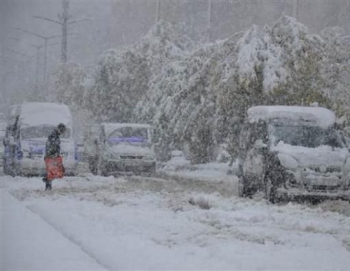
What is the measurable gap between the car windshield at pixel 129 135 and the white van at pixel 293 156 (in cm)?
654

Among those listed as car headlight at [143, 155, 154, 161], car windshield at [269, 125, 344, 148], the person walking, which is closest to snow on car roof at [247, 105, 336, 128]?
car windshield at [269, 125, 344, 148]

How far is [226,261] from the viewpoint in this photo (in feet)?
26.0

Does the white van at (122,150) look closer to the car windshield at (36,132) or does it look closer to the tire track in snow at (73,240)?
the car windshield at (36,132)

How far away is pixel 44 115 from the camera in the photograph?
22219 mm

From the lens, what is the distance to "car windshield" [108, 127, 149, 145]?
2225cm

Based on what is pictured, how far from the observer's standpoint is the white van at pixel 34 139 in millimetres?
20469

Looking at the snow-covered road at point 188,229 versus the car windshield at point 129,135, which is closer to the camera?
the snow-covered road at point 188,229

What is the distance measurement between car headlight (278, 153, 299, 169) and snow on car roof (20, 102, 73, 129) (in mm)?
9776

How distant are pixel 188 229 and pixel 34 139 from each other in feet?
39.4

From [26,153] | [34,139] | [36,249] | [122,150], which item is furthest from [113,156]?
[36,249]

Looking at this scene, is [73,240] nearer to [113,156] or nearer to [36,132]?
[113,156]

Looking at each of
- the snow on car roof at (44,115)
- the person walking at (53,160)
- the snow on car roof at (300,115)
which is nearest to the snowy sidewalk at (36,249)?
the person walking at (53,160)

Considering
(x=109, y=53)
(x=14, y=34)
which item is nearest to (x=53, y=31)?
(x=14, y=34)

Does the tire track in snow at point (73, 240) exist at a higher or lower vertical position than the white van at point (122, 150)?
lower
